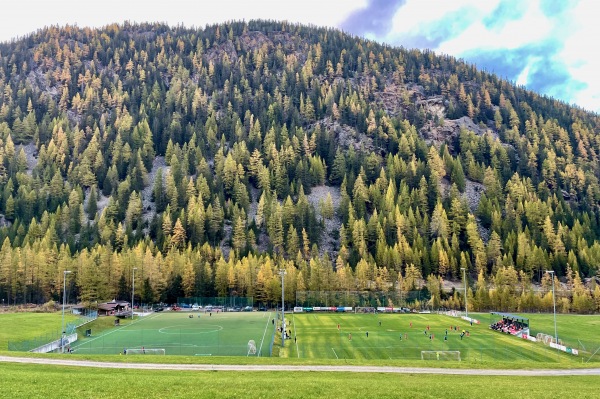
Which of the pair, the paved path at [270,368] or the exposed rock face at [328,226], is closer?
the paved path at [270,368]

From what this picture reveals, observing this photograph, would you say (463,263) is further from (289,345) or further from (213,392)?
(213,392)

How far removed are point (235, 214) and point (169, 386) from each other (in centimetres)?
14365

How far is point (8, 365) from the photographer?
1391 inches

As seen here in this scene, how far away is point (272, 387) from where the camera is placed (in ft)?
85.2

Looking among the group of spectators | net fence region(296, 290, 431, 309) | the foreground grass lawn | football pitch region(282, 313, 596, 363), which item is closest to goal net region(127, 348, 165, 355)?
football pitch region(282, 313, 596, 363)

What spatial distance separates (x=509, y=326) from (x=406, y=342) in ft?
84.4

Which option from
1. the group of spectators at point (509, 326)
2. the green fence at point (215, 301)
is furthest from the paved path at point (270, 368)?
the green fence at point (215, 301)

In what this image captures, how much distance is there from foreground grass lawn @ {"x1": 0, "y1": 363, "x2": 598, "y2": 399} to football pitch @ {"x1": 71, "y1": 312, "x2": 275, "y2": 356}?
2436 centimetres

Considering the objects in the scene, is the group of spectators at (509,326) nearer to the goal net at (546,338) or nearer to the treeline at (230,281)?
the goal net at (546,338)

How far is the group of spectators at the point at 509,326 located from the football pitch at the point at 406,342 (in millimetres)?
1723

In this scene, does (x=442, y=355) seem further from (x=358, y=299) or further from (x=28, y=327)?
(x=358, y=299)

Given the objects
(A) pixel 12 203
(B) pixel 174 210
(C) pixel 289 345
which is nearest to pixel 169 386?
(C) pixel 289 345

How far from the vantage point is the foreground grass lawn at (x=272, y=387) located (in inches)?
917

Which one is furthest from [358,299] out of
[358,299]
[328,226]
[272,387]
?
[272,387]
